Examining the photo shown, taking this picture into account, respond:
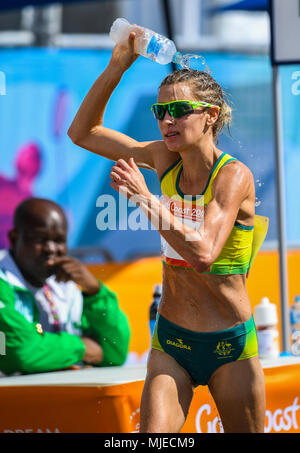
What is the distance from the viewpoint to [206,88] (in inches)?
110

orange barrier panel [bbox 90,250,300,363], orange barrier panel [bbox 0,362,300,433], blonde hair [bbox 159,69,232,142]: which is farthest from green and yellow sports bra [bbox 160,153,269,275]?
orange barrier panel [bbox 90,250,300,363]

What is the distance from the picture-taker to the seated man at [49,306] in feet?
11.8

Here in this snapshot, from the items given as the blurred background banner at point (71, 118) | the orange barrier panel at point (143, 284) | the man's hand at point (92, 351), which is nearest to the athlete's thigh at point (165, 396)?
the man's hand at point (92, 351)

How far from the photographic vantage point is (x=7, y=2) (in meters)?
5.47

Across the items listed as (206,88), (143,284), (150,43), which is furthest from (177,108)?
(143,284)

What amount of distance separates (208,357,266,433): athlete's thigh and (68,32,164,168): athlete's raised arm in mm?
900

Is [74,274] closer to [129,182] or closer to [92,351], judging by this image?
[92,351]

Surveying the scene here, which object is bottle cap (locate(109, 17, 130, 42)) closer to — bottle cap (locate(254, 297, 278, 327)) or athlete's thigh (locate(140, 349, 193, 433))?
athlete's thigh (locate(140, 349, 193, 433))

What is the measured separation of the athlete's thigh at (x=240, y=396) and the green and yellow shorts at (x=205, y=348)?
0.11 feet

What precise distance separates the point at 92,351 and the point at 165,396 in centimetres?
132

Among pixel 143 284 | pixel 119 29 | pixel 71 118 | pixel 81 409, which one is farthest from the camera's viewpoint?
pixel 71 118
